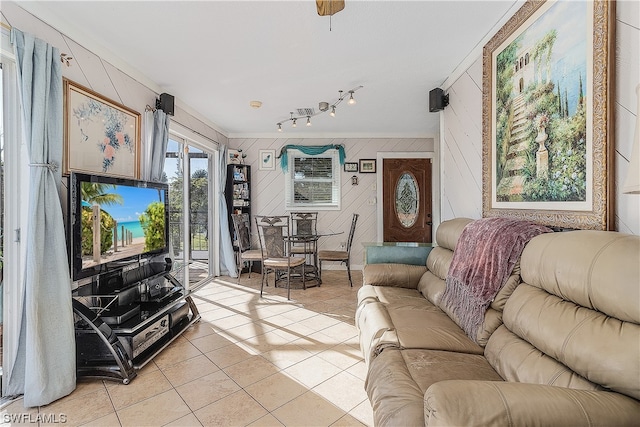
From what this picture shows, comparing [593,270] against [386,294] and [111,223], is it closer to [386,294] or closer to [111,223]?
[386,294]

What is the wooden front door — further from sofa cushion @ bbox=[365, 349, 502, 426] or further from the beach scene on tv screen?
sofa cushion @ bbox=[365, 349, 502, 426]

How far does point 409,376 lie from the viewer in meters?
1.31

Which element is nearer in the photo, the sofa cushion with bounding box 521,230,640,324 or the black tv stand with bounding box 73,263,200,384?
the sofa cushion with bounding box 521,230,640,324

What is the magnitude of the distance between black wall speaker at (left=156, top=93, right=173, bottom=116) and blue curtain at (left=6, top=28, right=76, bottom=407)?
1261 millimetres

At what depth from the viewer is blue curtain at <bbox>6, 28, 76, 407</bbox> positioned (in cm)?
181

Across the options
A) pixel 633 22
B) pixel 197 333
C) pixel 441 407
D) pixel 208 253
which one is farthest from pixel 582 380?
pixel 208 253

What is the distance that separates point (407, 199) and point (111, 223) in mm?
4616

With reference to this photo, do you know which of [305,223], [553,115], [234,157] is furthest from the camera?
[234,157]

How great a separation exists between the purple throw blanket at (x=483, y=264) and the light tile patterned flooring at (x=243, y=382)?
81 cm

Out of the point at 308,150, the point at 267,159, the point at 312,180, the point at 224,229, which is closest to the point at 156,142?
the point at 224,229

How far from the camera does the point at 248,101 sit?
385 centimetres

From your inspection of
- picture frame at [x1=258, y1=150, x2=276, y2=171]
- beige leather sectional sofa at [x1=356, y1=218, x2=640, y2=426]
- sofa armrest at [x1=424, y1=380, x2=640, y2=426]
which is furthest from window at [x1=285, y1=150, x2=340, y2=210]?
sofa armrest at [x1=424, y1=380, x2=640, y2=426]

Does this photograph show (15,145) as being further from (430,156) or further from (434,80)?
(430,156)

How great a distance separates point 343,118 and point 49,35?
3.38 metres
